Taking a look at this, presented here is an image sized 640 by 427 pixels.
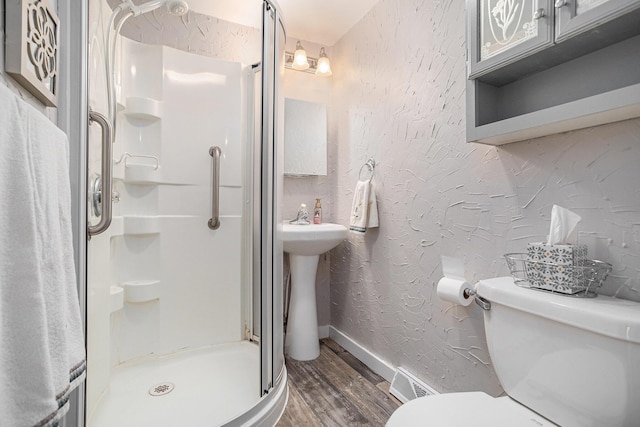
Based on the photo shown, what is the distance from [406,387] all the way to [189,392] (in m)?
1.07

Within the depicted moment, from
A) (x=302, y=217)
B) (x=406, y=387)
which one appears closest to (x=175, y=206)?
(x=302, y=217)

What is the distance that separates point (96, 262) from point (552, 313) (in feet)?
5.33

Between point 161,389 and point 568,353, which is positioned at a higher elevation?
point 568,353

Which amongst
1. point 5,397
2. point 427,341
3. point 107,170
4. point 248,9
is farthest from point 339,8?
point 5,397

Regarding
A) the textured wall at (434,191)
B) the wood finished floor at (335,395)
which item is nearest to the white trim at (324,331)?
the textured wall at (434,191)

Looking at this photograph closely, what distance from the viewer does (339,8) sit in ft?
6.93

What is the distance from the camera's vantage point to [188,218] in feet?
6.65

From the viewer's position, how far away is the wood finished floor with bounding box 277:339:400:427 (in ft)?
5.04

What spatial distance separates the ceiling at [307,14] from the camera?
186cm

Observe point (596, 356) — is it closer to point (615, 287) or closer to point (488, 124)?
point (615, 287)

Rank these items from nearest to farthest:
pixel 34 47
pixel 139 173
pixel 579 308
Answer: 1. pixel 34 47
2. pixel 579 308
3. pixel 139 173

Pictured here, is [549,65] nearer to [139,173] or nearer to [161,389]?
[139,173]

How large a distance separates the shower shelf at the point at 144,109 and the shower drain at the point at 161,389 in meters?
1.41

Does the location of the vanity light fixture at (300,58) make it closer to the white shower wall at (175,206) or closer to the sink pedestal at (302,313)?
the white shower wall at (175,206)
